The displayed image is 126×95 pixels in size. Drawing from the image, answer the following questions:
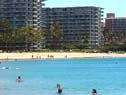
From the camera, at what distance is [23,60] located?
517 feet

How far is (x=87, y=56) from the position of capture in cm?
19025

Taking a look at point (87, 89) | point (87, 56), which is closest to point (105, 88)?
point (87, 89)

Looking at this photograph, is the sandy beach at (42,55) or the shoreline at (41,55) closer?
the shoreline at (41,55)

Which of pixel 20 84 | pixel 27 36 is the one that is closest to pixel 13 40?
pixel 27 36

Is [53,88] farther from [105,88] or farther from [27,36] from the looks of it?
[27,36]

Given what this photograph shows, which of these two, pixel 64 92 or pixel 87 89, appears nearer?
pixel 64 92

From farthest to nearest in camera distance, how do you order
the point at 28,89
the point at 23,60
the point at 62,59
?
the point at 62,59 → the point at 23,60 → the point at 28,89

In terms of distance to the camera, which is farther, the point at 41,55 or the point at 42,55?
the point at 42,55

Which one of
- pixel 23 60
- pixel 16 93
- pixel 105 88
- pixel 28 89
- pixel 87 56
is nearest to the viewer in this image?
pixel 16 93

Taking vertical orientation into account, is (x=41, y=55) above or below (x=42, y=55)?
above

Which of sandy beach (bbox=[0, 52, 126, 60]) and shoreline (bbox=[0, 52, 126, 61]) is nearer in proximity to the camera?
shoreline (bbox=[0, 52, 126, 61])

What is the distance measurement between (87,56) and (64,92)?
428 feet

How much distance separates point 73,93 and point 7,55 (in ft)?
344

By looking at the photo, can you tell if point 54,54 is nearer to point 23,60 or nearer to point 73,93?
point 23,60
